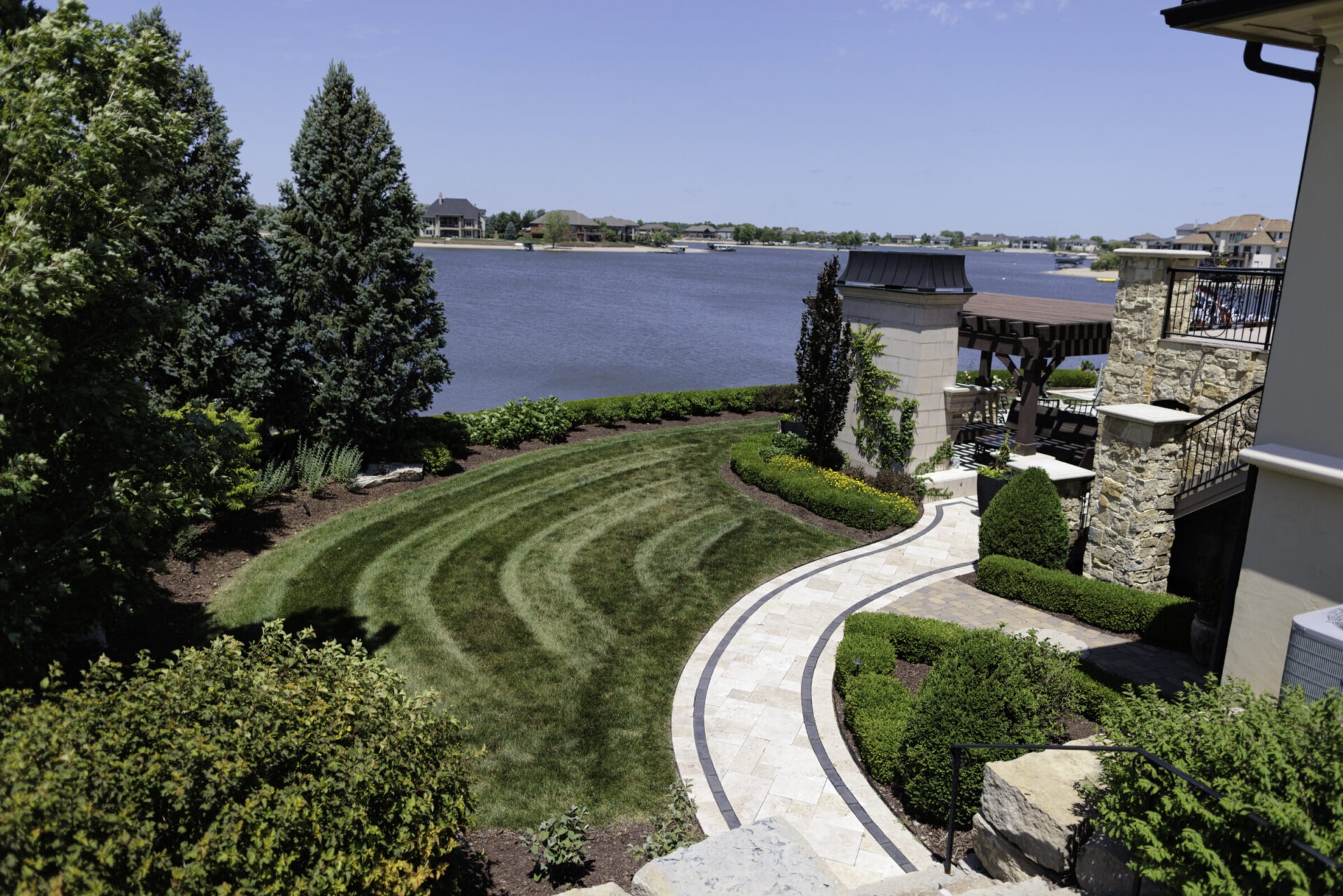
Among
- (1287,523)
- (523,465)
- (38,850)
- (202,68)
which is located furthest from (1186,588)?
(202,68)

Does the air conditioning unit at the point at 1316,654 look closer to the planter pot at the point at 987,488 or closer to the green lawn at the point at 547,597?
the green lawn at the point at 547,597

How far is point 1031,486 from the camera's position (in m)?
12.3

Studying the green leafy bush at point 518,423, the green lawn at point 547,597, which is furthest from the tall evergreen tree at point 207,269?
the green leafy bush at point 518,423

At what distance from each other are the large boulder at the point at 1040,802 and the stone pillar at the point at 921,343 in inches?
452

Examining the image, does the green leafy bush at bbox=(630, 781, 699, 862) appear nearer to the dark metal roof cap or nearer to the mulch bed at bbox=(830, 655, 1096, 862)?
the mulch bed at bbox=(830, 655, 1096, 862)

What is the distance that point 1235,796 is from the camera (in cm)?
391

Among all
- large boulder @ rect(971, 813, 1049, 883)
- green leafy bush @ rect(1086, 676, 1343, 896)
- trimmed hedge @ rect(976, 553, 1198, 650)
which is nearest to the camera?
green leafy bush @ rect(1086, 676, 1343, 896)

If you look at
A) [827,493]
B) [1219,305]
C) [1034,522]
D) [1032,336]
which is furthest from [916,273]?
[1034,522]

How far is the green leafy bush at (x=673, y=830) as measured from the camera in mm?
6844

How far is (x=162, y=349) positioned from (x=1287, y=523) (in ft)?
50.7

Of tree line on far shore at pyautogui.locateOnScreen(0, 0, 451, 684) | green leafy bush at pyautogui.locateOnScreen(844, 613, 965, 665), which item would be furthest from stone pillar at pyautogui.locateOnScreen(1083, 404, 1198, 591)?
tree line on far shore at pyautogui.locateOnScreen(0, 0, 451, 684)

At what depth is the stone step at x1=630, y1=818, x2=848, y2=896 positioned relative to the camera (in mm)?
5172

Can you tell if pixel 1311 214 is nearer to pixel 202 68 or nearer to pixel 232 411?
pixel 232 411

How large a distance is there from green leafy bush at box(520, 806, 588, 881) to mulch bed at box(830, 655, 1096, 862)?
294cm
